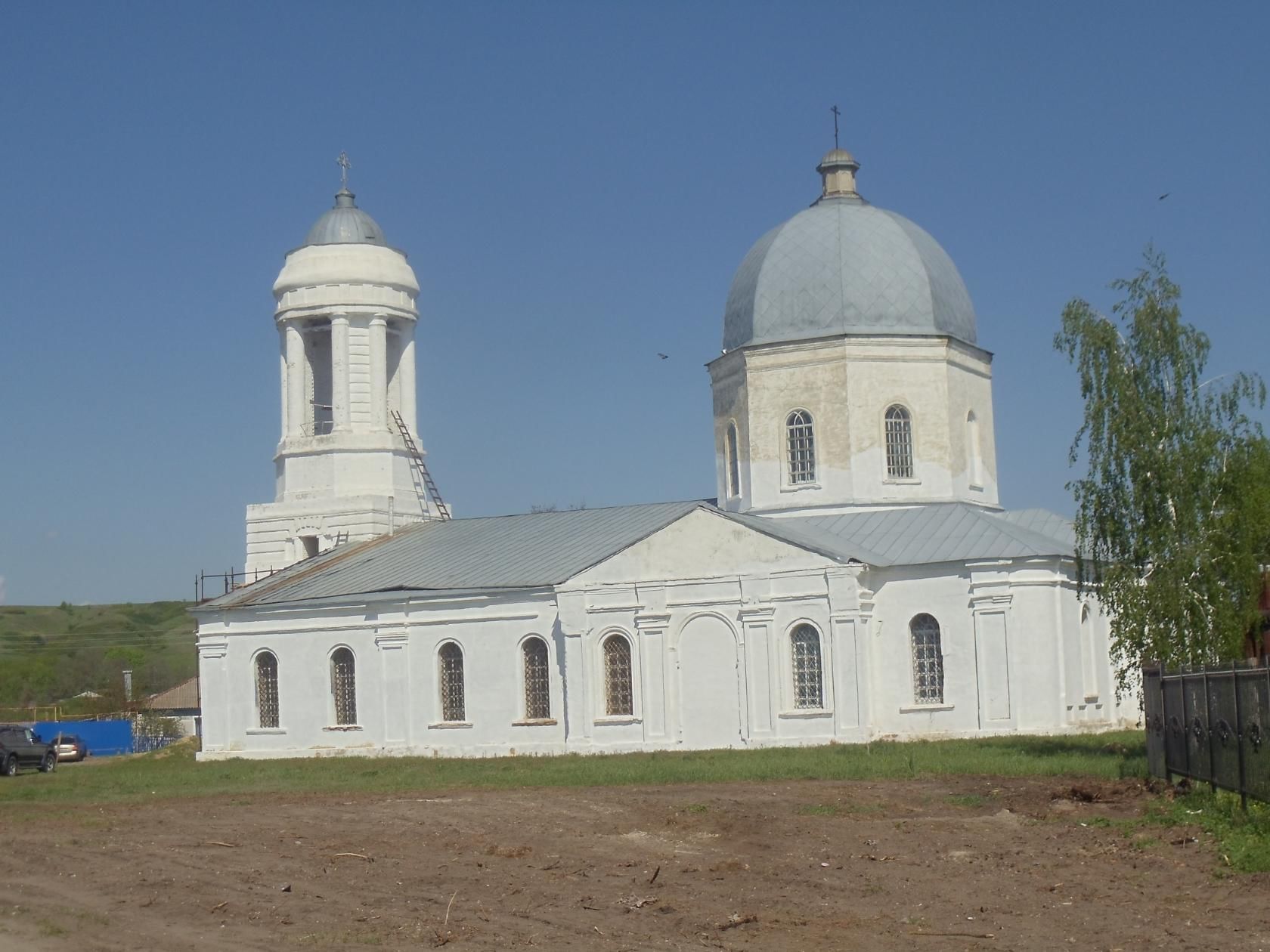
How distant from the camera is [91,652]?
117m

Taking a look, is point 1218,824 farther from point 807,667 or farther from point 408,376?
point 408,376

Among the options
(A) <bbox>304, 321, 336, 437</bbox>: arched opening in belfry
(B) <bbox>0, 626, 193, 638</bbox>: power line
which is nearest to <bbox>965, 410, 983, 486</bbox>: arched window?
(A) <bbox>304, 321, 336, 437</bbox>: arched opening in belfry

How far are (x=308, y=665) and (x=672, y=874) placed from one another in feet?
85.4

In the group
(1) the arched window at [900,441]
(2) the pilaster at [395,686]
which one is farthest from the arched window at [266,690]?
(1) the arched window at [900,441]

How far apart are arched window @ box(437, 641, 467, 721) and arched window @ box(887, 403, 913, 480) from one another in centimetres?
1054

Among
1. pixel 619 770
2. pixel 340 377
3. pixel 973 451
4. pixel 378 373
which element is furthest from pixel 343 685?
pixel 973 451

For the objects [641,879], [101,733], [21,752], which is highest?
[641,879]

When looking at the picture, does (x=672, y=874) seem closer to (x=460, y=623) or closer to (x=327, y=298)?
(x=460, y=623)

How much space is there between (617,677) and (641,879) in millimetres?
21456

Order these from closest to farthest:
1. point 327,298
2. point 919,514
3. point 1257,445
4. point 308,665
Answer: point 1257,445, point 919,514, point 308,665, point 327,298

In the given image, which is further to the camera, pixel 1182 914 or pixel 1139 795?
pixel 1139 795

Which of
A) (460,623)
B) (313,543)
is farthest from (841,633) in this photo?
(313,543)

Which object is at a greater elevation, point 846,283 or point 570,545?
point 846,283

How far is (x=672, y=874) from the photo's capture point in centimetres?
1499
